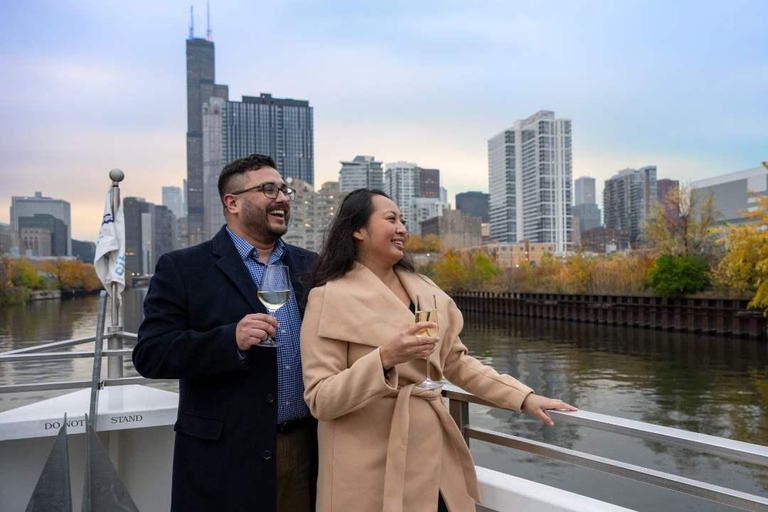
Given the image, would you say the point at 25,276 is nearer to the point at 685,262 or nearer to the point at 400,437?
the point at 685,262

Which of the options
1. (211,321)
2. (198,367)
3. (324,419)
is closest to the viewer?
(324,419)

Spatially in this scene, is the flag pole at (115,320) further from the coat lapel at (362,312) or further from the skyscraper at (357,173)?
the skyscraper at (357,173)

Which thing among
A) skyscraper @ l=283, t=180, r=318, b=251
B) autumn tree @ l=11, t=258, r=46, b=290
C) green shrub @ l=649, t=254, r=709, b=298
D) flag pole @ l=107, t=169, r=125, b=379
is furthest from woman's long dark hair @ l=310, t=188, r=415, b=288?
skyscraper @ l=283, t=180, r=318, b=251

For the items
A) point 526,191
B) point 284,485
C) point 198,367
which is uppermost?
point 526,191

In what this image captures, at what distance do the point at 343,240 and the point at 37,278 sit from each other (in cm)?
10508

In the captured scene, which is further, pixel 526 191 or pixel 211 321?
pixel 526 191

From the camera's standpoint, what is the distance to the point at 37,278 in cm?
9106

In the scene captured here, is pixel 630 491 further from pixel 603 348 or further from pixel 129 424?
pixel 603 348

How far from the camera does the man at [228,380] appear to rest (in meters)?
2.00

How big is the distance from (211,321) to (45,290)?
355ft

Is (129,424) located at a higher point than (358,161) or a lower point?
lower

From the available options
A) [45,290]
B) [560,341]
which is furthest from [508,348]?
[45,290]

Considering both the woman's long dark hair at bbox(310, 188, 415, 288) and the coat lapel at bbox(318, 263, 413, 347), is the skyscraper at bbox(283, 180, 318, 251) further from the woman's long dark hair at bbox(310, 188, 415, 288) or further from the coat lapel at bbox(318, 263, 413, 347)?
the coat lapel at bbox(318, 263, 413, 347)

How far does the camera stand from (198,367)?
6.49 ft
